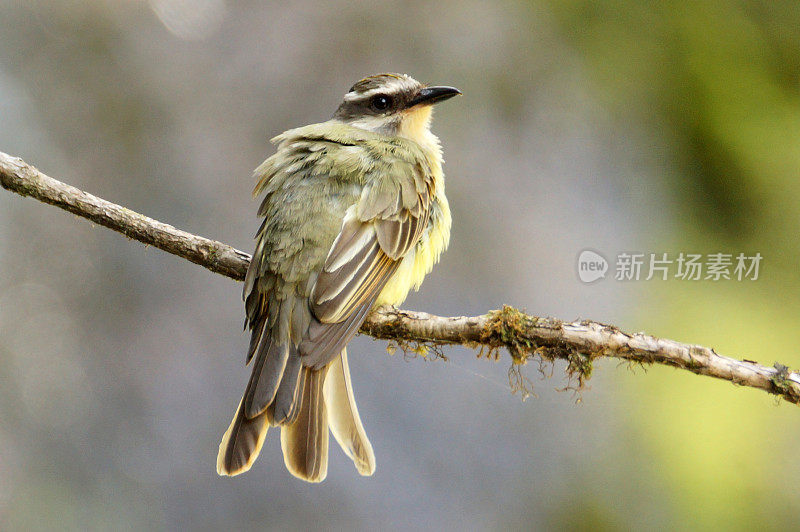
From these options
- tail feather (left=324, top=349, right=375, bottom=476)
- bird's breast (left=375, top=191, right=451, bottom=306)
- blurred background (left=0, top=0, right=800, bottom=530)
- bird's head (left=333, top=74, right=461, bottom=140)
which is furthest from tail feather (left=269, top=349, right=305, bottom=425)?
blurred background (left=0, top=0, right=800, bottom=530)

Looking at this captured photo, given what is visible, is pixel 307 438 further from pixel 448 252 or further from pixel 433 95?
pixel 448 252

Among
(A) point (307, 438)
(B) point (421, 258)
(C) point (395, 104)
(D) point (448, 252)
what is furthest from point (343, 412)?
(D) point (448, 252)

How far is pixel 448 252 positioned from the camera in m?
6.17

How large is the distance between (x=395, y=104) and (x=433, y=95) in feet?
0.78

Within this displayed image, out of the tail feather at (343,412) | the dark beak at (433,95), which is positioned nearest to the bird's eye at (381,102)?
the dark beak at (433,95)

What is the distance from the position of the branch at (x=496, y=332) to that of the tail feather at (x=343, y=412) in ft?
1.05

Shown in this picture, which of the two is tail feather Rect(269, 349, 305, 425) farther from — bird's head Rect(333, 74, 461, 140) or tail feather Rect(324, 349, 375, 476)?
bird's head Rect(333, 74, 461, 140)

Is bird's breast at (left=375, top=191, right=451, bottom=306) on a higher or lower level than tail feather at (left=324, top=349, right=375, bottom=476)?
higher

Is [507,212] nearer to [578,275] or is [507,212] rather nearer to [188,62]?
[578,275]

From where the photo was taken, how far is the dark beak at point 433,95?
4191mm

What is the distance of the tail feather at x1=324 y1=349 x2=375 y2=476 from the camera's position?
3447 millimetres

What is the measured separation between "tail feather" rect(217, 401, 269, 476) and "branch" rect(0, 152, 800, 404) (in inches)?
24.8

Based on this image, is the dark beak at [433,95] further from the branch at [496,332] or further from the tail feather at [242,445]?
the tail feather at [242,445]

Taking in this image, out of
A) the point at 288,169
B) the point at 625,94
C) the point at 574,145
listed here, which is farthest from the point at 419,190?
the point at 625,94
